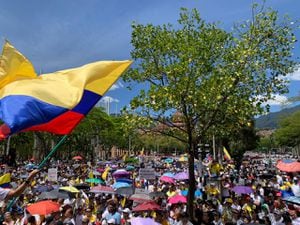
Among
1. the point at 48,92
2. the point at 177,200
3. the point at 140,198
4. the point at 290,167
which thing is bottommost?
the point at 177,200

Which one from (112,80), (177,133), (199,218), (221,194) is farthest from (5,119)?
(221,194)

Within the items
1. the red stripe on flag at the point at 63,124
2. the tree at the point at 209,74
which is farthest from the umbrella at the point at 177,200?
the red stripe on flag at the point at 63,124

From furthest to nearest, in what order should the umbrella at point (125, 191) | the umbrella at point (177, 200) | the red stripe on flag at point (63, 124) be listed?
the umbrella at point (125, 191), the umbrella at point (177, 200), the red stripe on flag at point (63, 124)

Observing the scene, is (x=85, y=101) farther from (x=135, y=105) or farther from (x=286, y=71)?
(x=286, y=71)

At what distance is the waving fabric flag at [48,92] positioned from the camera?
5.68 metres

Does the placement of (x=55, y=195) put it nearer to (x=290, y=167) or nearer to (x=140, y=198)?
(x=140, y=198)

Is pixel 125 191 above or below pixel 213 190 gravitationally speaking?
above

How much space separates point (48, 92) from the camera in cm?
618

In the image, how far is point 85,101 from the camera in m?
6.59

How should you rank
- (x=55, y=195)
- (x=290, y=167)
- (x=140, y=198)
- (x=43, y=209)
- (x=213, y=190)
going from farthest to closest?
(x=290, y=167) → (x=213, y=190) → (x=55, y=195) → (x=140, y=198) → (x=43, y=209)

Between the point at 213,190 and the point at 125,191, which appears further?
the point at 213,190

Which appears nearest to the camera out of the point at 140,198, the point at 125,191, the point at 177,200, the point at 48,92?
the point at 48,92

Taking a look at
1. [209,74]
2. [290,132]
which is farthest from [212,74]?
[290,132]

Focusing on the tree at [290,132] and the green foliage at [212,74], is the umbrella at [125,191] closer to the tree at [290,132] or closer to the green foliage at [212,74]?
the green foliage at [212,74]
